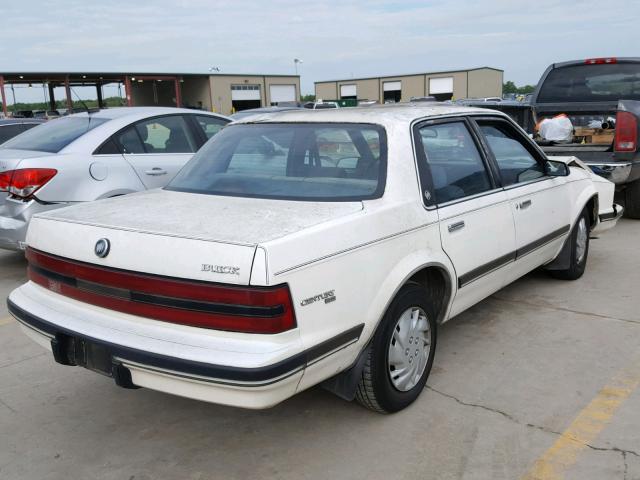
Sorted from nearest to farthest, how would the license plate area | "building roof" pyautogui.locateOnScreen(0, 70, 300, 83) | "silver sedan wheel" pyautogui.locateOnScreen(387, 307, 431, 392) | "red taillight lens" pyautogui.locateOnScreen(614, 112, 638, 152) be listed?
1. the license plate area
2. "silver sedan wheel" pyautogui.locateOnScreen(387, 307, 431, 392)
3. "red taillight lens" pyautogui.locateOnScreen(614, 112, 638, 152)
4. "building roof" pyautogui.locateOnScreen(0, 70, 300, 83)

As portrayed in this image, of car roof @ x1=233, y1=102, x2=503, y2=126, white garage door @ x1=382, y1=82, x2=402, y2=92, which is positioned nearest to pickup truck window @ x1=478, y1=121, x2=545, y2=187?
car roof @ x1=233, y1=102, x2=503, y2=126

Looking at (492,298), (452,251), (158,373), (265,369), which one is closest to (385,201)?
A: (452,251)

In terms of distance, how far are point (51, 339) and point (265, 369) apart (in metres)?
1.18

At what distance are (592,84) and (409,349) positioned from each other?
6774 millimetres

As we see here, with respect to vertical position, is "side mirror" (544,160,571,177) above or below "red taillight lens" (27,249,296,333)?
above

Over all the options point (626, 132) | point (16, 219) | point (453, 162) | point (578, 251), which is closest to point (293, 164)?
point (453, 162)

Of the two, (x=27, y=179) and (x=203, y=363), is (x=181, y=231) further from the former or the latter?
(x=27, y=179)

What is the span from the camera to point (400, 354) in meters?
3.04

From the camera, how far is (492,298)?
4949 mm

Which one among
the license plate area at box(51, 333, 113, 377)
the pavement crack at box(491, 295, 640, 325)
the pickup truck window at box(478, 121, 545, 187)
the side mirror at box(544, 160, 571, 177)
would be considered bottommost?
the pavement crack at box(491, 295, 640, 325)

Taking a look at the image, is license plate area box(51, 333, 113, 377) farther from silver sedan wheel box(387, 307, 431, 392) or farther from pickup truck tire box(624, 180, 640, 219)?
pickup truck tire box(624, 180, 640, 219)

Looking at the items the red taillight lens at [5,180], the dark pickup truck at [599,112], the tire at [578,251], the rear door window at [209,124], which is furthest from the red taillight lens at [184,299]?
the dark pickup truck at [599,112]

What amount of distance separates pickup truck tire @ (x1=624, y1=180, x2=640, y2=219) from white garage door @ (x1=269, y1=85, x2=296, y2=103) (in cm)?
5562

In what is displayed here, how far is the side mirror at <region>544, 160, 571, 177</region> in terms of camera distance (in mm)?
4570
